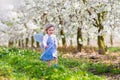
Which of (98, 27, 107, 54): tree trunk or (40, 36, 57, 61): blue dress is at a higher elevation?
(40, 36, 57, 61): blue dress

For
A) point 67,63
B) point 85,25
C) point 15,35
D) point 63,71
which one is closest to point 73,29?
point 85,25

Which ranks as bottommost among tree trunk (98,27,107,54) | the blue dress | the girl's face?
tree trunk (98,27,107,54)

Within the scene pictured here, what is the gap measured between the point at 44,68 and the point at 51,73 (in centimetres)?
119

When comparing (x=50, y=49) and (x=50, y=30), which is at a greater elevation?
(x=50, y=30)

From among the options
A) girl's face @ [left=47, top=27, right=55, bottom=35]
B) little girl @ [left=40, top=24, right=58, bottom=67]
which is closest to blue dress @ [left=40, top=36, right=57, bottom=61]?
little girl @ [left=40, top=24, right=58, bottom=67]

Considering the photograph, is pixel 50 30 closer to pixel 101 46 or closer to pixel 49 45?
pixel 49 45

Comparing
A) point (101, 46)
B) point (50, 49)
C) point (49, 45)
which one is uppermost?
point (49, 45)

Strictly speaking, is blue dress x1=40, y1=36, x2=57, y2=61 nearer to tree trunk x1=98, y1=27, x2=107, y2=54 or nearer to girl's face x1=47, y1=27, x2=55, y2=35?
girl's face x1=47, y1=27, x2=55, y2=35

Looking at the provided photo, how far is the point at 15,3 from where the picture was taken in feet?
244

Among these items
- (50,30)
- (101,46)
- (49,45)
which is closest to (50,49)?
(49,45)

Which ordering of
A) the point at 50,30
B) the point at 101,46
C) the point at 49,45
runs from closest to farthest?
the point at 50,30 < the point at 49,45 < the point at 101,46

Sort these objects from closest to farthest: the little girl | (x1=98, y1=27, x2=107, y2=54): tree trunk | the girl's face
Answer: the girl's face, the little girl, (x1=98, y1=27, x2=107, y2=54): tree trunk

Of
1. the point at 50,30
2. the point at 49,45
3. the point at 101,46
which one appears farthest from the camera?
the point at 101,46

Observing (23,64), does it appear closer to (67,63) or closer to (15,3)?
(67,63)
